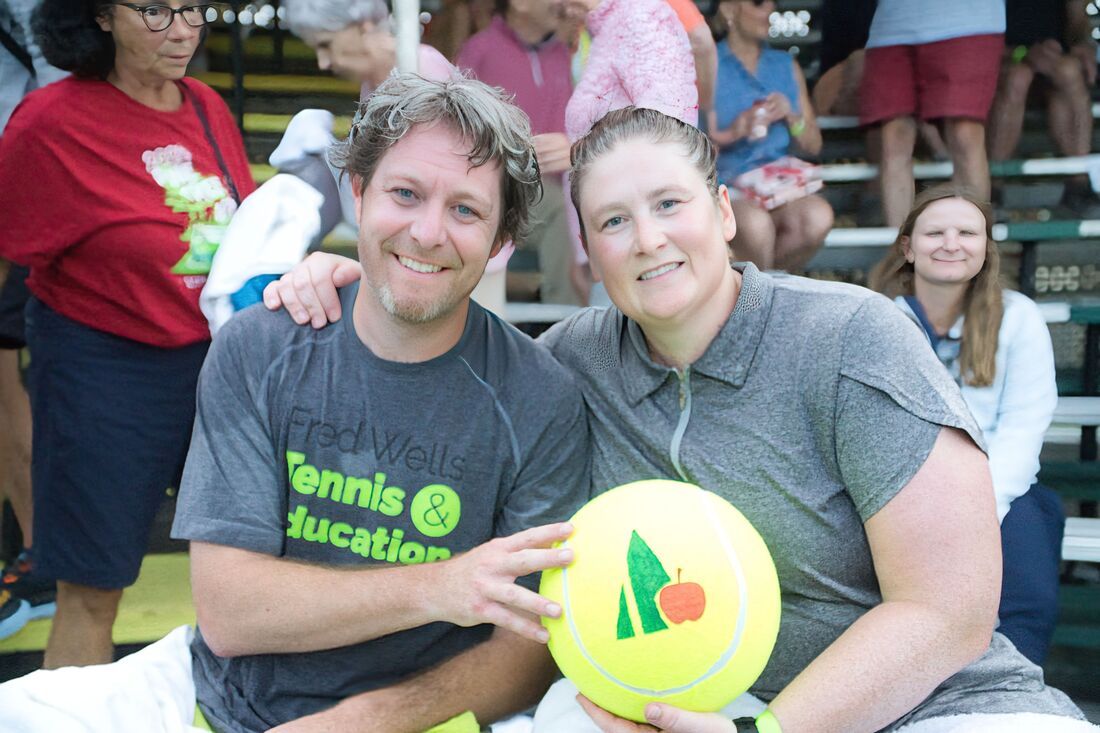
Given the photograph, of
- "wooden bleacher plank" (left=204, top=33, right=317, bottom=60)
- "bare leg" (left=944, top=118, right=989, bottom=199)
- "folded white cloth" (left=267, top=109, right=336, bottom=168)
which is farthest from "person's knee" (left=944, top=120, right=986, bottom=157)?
"folded white cloth" (left=267, top=109, right=336, bottom=168)

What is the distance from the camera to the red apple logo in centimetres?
133

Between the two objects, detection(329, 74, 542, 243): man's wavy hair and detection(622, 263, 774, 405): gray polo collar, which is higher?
detection(329, 74, 542, 243): man's wavy hair

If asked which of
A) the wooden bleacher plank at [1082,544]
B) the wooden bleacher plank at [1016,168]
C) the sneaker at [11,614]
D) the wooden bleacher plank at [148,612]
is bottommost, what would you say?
the wooden bleacher plank at [1082,544]

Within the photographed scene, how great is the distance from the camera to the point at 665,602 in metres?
1.33

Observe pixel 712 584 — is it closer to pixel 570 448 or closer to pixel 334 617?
pixel 570 448

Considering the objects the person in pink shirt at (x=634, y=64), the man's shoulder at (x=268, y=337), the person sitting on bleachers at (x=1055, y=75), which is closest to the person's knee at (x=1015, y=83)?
the person sitting on bleachers at (x=1055, y=75)

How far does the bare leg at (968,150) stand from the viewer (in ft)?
12.6

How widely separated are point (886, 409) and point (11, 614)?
273 cm

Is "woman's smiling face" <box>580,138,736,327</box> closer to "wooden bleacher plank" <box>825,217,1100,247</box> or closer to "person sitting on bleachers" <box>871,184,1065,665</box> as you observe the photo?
"person sitting on bleachers" <box>871,184,1065,665</box>

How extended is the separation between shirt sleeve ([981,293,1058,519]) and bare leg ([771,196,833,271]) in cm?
69

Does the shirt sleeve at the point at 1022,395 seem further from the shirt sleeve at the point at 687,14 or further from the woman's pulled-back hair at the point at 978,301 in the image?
the shirt sleeve at the point at 687,14

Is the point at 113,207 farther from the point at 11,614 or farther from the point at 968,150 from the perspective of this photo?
the point at 968,150

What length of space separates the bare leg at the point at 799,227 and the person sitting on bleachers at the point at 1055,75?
3.98 ft

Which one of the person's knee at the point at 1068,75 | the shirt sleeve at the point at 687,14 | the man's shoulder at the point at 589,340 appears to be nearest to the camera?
the man's shoulder at the point at 589,340
